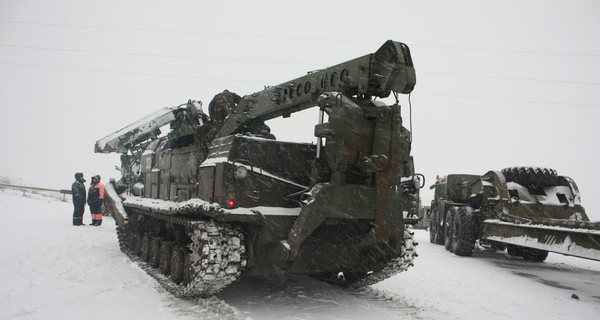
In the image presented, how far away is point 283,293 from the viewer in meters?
7.33

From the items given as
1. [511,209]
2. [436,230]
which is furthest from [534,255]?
[436,230]

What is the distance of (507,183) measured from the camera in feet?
40.4

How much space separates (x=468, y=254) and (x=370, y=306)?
6.93 meters

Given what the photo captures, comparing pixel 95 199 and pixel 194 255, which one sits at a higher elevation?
pixel 95 199

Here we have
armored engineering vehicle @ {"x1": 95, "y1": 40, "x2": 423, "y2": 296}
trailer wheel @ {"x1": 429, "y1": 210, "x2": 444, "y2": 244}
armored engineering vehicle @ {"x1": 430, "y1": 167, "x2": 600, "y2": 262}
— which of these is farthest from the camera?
trailer wheel @ {"x1": 429, "y1": 210, "x2": 444, "y2": 244}

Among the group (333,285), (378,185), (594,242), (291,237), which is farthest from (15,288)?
(594,242)

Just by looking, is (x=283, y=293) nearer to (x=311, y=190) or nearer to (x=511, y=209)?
(x=311, y=190)

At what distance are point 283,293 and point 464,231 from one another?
6754 mm

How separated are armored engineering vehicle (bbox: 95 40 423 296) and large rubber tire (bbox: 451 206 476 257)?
18.4ft

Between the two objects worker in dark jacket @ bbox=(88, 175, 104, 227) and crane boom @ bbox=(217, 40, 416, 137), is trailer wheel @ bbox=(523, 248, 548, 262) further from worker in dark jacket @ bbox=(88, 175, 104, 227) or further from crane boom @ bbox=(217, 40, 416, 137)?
worker in dark jacket @ bbox=(88, 175, 104, 227)

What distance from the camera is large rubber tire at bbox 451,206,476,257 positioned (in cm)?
1216

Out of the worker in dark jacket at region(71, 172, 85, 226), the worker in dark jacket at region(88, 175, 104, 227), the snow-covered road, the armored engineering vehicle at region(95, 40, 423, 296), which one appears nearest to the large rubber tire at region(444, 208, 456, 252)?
the snow-covered road

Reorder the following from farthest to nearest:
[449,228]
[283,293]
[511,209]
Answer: [449,228]
[511,209]
[283,293]

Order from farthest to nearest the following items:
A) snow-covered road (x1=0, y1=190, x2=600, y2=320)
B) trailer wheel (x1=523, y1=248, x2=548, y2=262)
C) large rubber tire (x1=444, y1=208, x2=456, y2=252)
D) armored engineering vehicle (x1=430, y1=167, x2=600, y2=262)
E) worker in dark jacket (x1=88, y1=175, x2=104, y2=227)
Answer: worker in dark jacket (x1=88, y1=175, x2=104, y2=227) < large rubber tire (x1=444, y1=208, x2=456, y2=252) < trailer wheel (x1=523, y1=248, x2=548, y2=262) < armored engineering vehicle (x1=430, y1=167, x2=600, y2=262) < snow-covered road (x1=0, y1=190, x2=600, y2=320)
